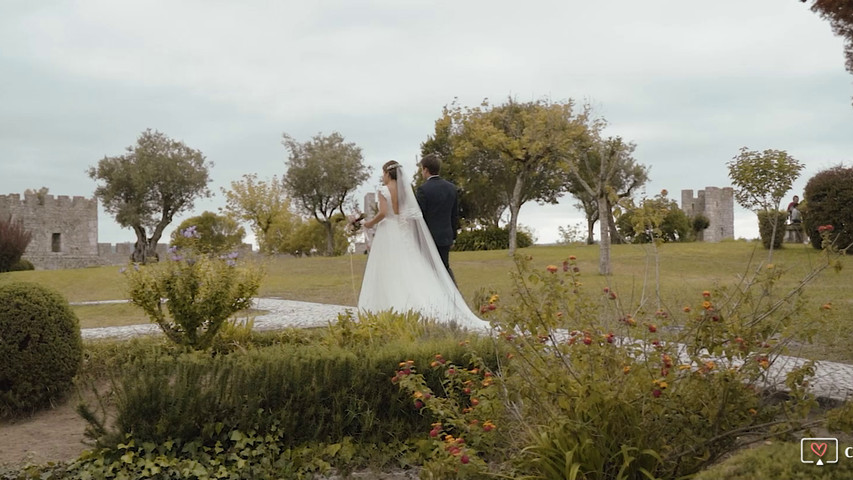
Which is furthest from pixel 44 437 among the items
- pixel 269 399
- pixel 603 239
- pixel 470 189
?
pixel 470 189

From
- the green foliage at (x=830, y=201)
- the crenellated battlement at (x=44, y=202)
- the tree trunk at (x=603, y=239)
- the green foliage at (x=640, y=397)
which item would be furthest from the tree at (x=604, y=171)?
the crenellated battlement at (x=44, y=202)

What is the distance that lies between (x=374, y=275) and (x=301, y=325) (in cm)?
242

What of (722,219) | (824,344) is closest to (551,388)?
(824,344)

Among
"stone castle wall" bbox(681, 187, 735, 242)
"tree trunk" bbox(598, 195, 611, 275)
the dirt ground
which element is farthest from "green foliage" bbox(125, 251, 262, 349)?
"stone castle wall" bbox(681, 187, 735, 242)

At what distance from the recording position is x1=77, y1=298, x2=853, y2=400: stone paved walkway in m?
6.77

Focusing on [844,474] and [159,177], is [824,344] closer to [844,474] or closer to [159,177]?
[844,474]

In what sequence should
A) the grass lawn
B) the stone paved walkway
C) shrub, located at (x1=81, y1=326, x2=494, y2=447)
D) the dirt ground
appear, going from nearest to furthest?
shrub, located at (x1=81, y1=326, x2=494, y2=447) < the dirt ground < the stone paved walkway < the grass lawn

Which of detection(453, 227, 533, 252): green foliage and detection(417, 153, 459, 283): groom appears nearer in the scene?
detection(417, 153, 459, 283): groom

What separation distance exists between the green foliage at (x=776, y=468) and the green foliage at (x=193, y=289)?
5899 millimetres

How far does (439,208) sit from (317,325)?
2.72 meters

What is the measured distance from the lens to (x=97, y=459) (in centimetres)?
533

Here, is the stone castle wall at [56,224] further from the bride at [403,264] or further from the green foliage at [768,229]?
the bride at [403,264]

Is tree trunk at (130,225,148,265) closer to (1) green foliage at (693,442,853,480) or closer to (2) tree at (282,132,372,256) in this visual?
(2) tree at (282,132,372,256)

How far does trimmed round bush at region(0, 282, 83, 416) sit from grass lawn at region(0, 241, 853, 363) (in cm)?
337
